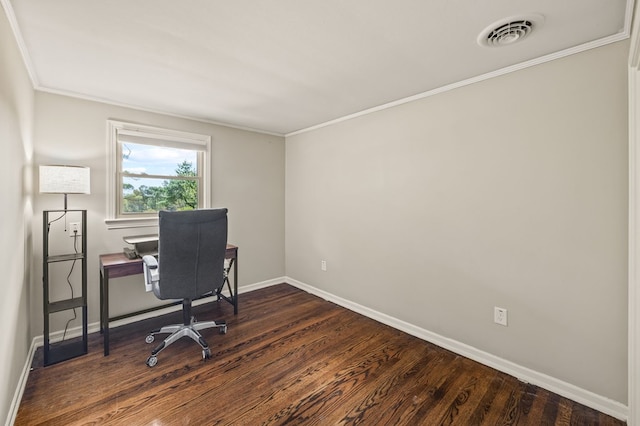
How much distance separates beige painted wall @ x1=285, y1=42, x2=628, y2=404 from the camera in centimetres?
175

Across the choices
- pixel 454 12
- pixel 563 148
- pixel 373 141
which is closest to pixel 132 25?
pixel 454 12

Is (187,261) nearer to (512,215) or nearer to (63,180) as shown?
(63,180)

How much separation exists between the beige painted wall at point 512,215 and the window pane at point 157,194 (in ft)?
6.39

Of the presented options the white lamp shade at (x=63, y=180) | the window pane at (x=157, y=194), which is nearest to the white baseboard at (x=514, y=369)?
the window pane at (x=157, y=194)

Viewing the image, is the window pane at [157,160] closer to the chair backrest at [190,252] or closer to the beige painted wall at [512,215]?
the chair backrest at [190,252]

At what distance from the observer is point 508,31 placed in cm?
165

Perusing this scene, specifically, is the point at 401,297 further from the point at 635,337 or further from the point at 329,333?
the point at 635,337

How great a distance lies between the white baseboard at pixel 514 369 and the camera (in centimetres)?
175

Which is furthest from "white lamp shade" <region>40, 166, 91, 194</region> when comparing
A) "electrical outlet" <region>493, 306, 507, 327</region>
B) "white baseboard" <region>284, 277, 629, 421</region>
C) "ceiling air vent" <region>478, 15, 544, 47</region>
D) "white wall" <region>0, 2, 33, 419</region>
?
"electrical outlet" <region>493, 306, 507, 327</region>

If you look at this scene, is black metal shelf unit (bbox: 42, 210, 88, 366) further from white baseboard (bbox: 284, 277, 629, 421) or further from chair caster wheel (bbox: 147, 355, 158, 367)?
white baseboard (bbox: 284, 277, 629, 421)

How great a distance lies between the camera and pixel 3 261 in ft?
4.85

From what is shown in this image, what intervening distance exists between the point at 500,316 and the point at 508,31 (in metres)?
1.93

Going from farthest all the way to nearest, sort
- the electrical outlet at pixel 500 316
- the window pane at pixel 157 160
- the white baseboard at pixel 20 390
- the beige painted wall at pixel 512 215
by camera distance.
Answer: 1. the window pane at pixel 157 160
2. the electrical outlet at pixel 500 316
3. the beige painted wall at pixel 512 215
4. the white baseboard at pixel 20 390

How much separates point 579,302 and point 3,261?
10.9 ft
